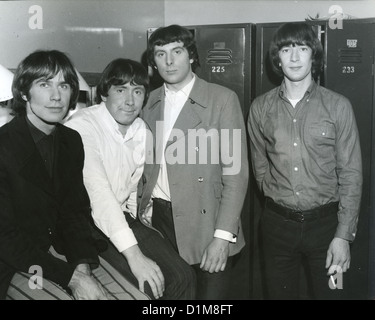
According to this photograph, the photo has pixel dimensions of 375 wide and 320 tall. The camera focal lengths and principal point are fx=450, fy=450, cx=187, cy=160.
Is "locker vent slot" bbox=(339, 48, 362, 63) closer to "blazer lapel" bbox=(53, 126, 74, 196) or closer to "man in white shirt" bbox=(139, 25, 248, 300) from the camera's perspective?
"man in white shirt" bbox=(139, 25, 248, 300)

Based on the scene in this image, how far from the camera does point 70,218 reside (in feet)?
5.79

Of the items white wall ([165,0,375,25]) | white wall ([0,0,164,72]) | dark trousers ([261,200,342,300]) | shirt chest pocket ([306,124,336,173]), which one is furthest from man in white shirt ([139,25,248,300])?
white wall ([165,0,375,25])

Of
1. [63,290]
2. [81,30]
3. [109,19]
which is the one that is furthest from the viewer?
[109,19]

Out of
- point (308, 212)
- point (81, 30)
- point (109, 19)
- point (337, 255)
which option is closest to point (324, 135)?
point (308, 212)

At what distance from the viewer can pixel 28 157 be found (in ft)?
5.27

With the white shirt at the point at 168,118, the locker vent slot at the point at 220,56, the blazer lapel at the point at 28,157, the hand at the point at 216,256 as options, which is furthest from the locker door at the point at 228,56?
the blazer lapel at the point at 28,157

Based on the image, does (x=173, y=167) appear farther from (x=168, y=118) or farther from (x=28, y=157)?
(x=28, y=157)

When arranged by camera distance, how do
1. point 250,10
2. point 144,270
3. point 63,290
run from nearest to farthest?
point 63,290 < point 144,270 < point 250,10

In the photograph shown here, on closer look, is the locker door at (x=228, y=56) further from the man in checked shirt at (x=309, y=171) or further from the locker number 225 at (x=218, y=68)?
the man in checked shirt at (x=309, y=171)

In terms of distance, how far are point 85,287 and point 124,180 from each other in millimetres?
505

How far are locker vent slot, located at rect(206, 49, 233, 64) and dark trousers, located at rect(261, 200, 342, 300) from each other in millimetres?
872

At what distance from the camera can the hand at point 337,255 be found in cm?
195
